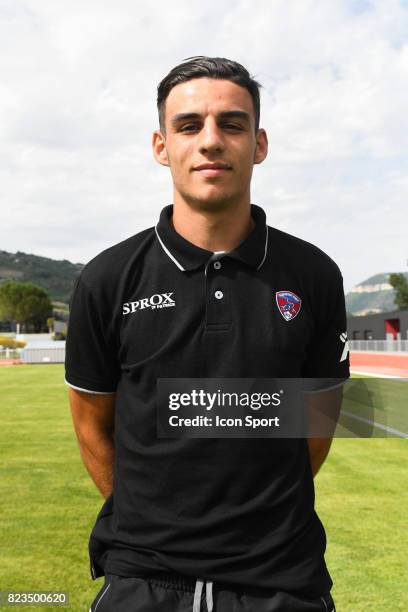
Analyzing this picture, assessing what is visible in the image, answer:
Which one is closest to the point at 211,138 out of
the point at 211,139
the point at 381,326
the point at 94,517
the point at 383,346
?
the point at 211,139

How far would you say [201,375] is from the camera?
75.9 inches

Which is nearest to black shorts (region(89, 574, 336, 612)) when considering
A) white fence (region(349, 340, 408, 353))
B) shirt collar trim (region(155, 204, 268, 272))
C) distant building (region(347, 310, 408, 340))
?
shirt collar trim (region(155, 204, 268, 272))

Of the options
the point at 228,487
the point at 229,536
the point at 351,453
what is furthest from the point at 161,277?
the point at 351,453

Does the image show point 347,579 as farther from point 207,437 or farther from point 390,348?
point 390,348

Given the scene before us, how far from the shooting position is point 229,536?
5.97 feet

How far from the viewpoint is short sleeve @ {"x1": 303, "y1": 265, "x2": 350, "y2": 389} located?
2166 millimetres

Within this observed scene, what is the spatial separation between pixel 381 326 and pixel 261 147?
70.3 meters

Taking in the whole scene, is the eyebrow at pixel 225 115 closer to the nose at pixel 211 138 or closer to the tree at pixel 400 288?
the nose at pixel 211 138

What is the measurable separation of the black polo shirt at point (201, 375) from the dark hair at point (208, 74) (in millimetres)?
396

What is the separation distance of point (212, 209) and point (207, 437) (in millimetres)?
722

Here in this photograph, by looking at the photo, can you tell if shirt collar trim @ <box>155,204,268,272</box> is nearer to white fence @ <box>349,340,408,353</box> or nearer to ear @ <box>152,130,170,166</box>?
ear @ <box>152,130,170,166</box>

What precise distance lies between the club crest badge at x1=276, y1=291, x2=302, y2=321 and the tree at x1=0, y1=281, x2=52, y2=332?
418ft

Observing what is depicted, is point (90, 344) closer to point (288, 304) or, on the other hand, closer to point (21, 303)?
point (288, 304)

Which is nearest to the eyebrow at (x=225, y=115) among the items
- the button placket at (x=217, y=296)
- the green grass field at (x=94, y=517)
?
the button placket at (x=217, y=296)
